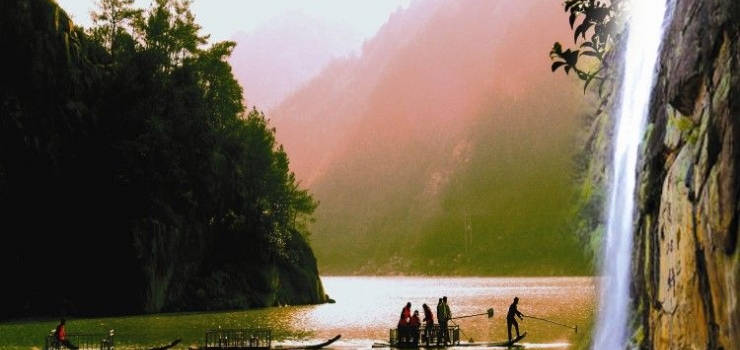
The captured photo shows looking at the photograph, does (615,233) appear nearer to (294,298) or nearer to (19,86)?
(19,86)

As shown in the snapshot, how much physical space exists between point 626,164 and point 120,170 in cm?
6051

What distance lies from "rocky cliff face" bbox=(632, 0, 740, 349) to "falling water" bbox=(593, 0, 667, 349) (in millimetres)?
1930

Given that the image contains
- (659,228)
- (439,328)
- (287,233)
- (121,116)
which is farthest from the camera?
(287,233)

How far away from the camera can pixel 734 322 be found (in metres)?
14.0

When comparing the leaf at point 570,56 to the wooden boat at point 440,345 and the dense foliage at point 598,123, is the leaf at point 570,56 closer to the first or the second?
the dense foliage at point 598,123

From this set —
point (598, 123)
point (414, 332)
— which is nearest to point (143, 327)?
point (414, 332)

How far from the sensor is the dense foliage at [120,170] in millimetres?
70500

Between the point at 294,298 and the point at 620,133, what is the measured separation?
77182 millimetres

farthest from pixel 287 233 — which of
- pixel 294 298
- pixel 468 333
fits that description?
pixel 468 333

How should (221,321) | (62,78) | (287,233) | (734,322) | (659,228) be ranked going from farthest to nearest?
(287,233) → (62,78) → (221,321) → (659,228) → (734,322)

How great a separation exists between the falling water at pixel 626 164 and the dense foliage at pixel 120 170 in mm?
54139

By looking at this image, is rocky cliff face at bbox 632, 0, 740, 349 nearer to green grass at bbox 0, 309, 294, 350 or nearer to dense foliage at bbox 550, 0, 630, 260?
dense foliage at bbox 550, 0, 630, 260

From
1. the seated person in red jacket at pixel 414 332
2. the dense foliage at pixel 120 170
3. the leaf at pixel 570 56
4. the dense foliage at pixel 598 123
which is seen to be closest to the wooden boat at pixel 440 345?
the seated person in red jacket at pixel 414 332

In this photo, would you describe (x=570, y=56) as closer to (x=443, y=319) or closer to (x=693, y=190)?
(x=693, y=190)
